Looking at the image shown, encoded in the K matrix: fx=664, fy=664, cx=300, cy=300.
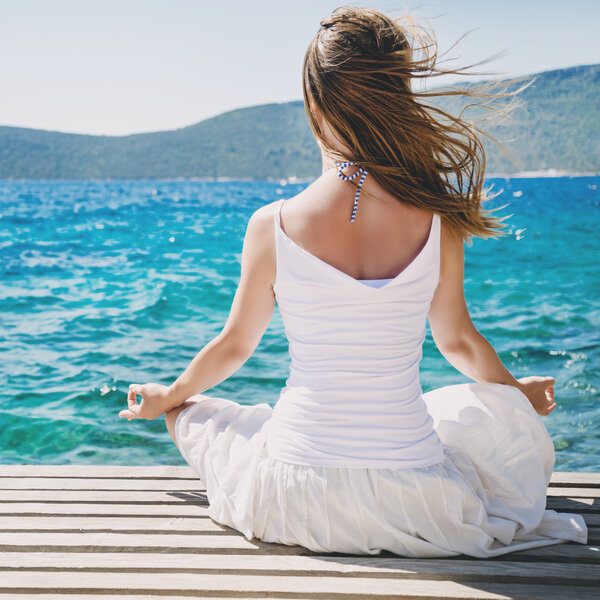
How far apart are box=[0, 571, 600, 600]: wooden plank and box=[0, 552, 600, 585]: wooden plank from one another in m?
0.03

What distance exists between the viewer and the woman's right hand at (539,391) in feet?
→ 7.00

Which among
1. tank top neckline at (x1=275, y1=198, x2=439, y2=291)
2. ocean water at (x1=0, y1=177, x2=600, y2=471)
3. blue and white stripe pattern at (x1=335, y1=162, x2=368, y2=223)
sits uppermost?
blue and white stripe pattern at (x1=335, y1=162, x2=368, y2=223)

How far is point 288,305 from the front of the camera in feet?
5.76

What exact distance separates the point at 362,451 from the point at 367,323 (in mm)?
341

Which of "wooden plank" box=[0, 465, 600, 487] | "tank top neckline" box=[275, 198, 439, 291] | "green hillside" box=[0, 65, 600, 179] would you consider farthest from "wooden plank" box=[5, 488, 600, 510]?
"green hillside" box=[0, 65, 600, 179]

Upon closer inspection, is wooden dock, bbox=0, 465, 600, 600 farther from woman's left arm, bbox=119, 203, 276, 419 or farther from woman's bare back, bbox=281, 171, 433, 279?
woman's bare back, bbox=281, 171, 433, 279

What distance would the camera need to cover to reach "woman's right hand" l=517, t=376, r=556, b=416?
213cm

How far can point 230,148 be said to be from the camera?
9075 cm

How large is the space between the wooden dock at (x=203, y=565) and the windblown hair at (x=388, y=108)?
3.00 ft

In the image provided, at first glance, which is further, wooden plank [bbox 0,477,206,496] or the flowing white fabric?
wooden plank [bbox 0,477,206,496]

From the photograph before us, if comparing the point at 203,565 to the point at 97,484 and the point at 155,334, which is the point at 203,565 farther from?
the point at 155,334

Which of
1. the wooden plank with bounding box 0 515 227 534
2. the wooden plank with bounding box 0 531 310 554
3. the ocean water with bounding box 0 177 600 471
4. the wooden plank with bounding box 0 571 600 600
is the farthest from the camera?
the ocean water with bounding box 0 177 600 471

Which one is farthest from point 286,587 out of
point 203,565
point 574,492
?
point 574,492

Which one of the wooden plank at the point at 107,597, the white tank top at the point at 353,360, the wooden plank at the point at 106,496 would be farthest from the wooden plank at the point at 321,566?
the wooden plank at the point at 106,496
